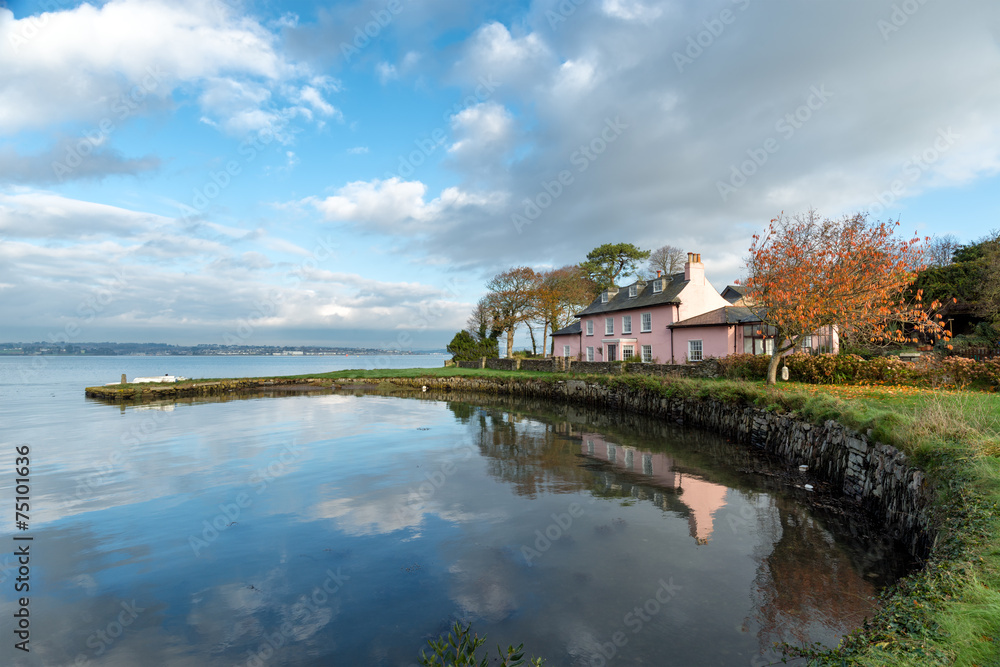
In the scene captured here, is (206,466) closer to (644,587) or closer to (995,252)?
(644,587)

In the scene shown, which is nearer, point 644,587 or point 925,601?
point 925,601

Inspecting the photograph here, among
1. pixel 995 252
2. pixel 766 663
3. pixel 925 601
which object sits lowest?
pixel 766 663

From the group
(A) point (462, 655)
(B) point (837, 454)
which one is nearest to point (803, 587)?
(A) point (462, 655)

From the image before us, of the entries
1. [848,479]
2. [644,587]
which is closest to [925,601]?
[644,587]

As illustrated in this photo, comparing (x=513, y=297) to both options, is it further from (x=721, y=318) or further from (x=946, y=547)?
(x=946, y=547)

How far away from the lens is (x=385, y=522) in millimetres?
10062

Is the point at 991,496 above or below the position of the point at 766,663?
above

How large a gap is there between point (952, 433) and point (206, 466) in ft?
62.2

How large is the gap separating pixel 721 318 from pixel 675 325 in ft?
12.1

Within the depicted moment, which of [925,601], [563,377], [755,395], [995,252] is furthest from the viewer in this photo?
[563,377]

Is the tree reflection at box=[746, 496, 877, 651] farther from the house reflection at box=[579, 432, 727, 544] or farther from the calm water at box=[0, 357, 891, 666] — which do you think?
the house reflection at box=[579, 432, 727, 544]

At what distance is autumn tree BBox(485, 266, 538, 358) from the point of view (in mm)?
51688

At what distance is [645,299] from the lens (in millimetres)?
38750

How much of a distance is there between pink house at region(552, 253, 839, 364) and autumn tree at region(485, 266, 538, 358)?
8.26 meters
